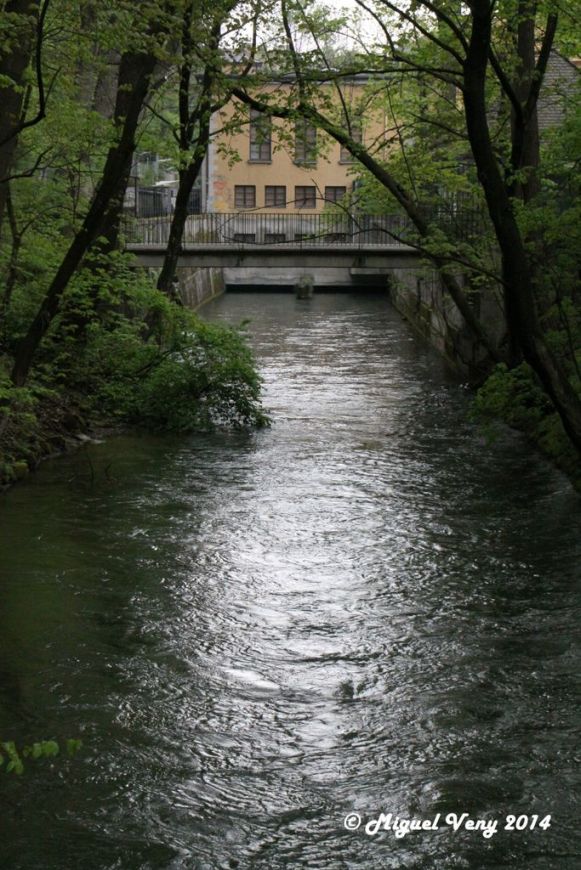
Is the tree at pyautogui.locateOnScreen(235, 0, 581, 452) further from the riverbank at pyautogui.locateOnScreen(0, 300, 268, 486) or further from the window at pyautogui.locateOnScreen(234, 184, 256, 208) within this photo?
the window at pyautogui.locateOnScreen(234, 184, 256, 208)

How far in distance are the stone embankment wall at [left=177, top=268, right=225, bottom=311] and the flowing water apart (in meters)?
26.0

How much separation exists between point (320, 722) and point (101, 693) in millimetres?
1546

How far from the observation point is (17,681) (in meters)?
8.83

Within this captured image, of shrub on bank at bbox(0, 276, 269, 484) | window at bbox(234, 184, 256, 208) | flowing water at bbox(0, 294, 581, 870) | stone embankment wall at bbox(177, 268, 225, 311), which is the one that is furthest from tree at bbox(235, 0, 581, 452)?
window at bbox(234, 184, 256, 208)

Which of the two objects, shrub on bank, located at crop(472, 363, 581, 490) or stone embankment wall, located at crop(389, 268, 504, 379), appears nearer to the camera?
shrub on bank, located at crop(472, 363, 581, 490)

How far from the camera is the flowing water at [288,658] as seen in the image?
6.84 meters

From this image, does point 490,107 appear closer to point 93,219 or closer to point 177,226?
point 177,226

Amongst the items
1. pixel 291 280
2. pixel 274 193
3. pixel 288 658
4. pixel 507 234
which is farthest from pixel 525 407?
pixel 274 193

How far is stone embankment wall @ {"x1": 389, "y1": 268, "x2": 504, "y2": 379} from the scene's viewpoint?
2511 centimetres

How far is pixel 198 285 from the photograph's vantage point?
4769cm

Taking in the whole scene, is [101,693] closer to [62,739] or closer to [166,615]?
[62,739]

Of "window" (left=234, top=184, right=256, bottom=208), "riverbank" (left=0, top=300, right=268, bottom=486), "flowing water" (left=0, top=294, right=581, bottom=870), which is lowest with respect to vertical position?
"flowing water" (left=0, top=294, right=581, bottom=870)

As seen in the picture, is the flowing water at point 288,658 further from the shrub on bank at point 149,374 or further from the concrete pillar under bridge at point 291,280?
the concrete pillar under bridge at point 291,280

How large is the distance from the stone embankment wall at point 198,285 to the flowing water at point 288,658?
2605 centimetres
